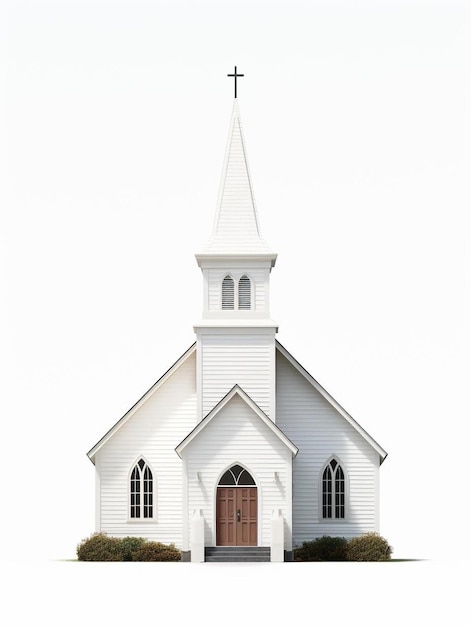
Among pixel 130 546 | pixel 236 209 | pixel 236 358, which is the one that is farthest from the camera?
pixel 236 209

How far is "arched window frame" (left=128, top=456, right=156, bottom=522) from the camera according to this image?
4469 cm

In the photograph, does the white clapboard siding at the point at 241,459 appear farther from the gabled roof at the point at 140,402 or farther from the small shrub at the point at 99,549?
the gabled roof at the point at 140,402

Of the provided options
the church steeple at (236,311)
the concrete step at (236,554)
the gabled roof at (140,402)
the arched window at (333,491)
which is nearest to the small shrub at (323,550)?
the arched window at (333,491)

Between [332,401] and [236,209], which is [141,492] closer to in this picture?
[332,401]

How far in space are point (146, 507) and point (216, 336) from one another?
21.6 ft

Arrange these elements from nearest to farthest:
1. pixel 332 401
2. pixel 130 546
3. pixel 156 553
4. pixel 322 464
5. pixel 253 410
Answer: pixel 253 410 < pixel 156 553 < pixel 130 546 < pixel 332 401 < pixel 322 464

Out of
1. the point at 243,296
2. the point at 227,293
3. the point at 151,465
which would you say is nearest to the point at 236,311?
the point at 243,296

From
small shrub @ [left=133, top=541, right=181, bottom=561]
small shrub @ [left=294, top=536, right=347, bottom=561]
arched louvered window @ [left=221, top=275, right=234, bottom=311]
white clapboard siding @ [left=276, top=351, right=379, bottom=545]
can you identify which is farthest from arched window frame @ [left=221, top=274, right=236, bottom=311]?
small shrub @ [left=294, top=536, right=347, bottom=561]

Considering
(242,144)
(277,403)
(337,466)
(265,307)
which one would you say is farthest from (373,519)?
(242,144)

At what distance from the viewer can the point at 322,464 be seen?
44906 mm

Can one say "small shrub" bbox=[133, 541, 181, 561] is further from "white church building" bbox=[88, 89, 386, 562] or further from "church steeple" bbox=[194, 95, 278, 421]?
"church steeple" bbox=[194, 95, 278, 421]

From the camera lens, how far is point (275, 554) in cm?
4141

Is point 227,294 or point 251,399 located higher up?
point 227,294

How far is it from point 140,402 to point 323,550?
26.8ft
